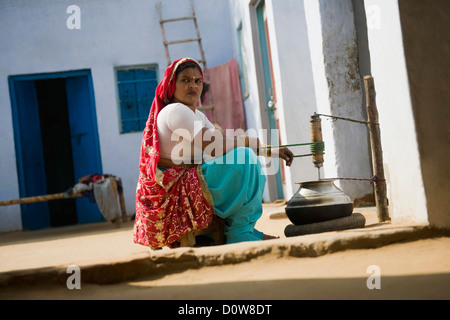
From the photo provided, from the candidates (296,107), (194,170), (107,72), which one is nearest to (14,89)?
(107,72)

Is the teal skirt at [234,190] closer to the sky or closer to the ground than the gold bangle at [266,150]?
closer to the ground

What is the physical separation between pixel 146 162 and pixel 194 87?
0.57 meters

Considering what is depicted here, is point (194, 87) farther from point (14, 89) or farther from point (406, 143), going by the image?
point (14, 89)

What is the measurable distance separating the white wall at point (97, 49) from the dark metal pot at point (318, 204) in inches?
261

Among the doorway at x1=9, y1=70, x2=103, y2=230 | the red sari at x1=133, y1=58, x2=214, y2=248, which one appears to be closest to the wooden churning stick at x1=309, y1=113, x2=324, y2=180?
the red sari at x1=133, y1=58, x2=214, y2=248

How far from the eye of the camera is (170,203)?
3.43m

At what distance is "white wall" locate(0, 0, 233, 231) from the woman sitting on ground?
6.59 meters

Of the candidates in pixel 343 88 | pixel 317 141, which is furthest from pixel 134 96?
pixel 317 141

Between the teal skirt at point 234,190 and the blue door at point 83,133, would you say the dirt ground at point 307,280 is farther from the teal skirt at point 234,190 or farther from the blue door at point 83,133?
the blue door at point 83,133

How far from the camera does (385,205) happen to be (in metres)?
3.78

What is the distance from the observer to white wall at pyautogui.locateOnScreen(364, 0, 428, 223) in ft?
9.34

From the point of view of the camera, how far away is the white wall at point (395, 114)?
2.85 metres
